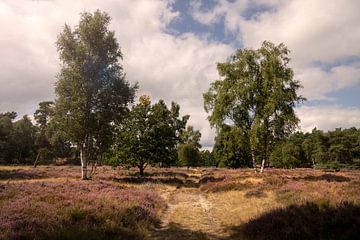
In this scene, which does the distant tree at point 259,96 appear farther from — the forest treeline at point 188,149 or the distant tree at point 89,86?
the forest treeline at point 188,149

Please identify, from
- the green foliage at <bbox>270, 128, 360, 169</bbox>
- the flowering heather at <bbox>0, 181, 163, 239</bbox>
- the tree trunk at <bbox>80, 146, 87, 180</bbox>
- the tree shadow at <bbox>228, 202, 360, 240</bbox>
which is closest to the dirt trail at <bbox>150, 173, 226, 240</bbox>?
the flowering heather at <bbox>0, 181, 163, 239</bbox>

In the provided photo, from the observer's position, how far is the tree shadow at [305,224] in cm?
1114

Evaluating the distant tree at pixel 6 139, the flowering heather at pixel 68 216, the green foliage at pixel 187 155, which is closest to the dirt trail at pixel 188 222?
the flowering heather at pixel 68 216

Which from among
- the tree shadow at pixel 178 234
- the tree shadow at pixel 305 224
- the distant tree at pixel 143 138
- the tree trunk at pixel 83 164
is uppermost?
the distant tree at pixel 143 138

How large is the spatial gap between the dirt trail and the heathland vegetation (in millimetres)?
55

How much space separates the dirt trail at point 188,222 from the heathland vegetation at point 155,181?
0.06 m

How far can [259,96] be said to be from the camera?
120 ft

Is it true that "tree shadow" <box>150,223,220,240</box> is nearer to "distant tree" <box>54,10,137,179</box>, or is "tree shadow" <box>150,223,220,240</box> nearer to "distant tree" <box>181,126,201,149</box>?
"distant tree" <box>54,10,137,179</box>

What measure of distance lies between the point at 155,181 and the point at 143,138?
629 cm

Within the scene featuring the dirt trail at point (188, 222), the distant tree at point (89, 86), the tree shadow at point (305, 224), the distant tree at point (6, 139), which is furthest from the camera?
the distant tree at point (6, 139)

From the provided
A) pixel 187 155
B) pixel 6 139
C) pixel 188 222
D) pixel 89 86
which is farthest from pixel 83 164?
pixel 6 139

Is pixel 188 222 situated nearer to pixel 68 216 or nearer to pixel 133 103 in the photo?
pixel 68 216

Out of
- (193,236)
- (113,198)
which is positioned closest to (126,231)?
(193,236)

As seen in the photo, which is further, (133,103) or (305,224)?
(133,103)
